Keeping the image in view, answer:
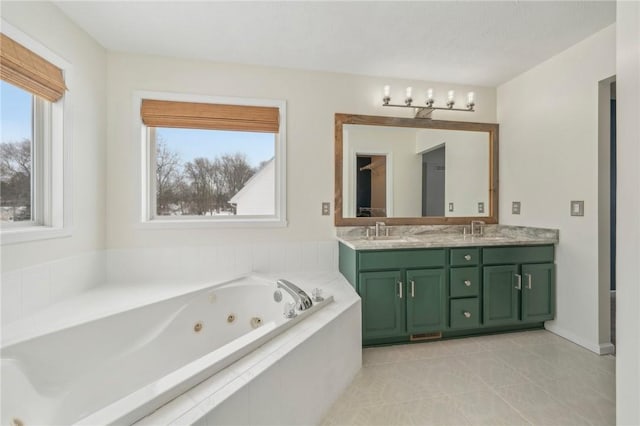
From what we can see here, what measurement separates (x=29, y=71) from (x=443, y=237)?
3011 millimetres

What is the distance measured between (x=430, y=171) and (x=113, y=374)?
2763 millimetres

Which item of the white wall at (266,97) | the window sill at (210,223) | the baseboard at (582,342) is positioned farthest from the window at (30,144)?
the baseboard at (582,342)

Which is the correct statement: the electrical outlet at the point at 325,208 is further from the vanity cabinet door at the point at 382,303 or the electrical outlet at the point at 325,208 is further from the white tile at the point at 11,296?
the white tile at the point at 11,296

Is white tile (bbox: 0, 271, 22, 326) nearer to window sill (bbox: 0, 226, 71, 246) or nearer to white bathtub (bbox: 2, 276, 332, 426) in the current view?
window sill (bbox: 0, 226, 71, 246)

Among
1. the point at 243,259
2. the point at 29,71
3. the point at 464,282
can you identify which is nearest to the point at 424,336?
the point at 464,282

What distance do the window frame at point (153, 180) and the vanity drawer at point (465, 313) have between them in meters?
1.53

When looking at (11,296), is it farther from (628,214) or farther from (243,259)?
(628,214)

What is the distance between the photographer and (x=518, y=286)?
2340mm

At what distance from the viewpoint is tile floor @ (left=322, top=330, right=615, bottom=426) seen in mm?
1448

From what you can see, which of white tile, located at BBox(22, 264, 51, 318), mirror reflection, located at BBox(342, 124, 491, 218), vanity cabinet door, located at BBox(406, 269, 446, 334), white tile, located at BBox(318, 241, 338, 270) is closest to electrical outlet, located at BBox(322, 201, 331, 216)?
mirror reflection, located at BBox(342, 124, 491, 218)

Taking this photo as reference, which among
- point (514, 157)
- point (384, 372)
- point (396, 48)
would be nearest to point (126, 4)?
point (396, 48)

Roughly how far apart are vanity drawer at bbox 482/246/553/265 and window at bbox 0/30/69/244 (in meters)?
3.02

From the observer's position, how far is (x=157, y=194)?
2426mm

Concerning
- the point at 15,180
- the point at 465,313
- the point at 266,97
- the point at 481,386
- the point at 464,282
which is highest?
the point at 266,97
